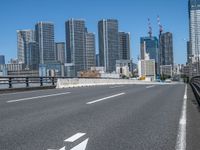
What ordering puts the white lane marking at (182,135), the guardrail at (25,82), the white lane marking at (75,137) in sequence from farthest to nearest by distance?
the guardrail at (25,82) → the white lane marking at (75,137) → the white lane marking at (182,135)

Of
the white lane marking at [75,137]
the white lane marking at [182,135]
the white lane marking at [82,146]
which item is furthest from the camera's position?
the white lane marking at [75,137]

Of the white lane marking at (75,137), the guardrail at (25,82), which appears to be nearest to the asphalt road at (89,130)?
the white lane marking at (75,137)

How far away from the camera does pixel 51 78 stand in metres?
35.3

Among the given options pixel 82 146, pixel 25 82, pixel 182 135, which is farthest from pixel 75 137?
pixel 25 82

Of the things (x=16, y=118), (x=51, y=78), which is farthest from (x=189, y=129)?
(x=51, y=78)

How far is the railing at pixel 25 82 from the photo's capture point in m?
27.2

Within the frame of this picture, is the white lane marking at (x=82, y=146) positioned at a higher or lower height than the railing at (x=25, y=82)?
lower

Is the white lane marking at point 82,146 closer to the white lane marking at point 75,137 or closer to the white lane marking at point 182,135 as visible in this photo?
the white lane marking at point 75,137

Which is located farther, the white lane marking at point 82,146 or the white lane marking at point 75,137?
the white lane marking at point 75,137

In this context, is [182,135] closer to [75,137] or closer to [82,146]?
[75,137]

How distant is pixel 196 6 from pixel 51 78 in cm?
10896

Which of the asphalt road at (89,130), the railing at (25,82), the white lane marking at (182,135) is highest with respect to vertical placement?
the railing at (25,82)

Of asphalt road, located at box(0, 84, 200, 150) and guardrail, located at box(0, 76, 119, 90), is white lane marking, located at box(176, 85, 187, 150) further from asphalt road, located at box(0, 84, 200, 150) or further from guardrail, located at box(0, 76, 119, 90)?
guardrail, located at box(0, 76, 119, 90)

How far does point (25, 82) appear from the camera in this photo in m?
29.7
